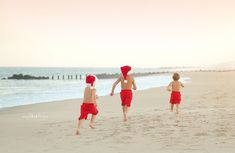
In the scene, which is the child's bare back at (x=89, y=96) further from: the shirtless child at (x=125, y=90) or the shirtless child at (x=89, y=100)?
the shirtless child at (x=125, y=90)

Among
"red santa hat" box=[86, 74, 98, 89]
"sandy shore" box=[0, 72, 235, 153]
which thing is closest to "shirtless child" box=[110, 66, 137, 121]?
"sandy shore" box=[0, 72, 235, 153]

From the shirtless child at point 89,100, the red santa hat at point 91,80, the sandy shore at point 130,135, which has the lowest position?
the sandy shore at point 130,135

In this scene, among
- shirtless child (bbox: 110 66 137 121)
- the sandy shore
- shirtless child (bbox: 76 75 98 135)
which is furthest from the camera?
shirtless child (bbox: 110 66 137 121)

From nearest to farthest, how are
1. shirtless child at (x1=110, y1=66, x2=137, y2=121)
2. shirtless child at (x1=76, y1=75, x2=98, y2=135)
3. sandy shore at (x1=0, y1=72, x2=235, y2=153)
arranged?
sandy shore at (x1=0, y1=72, x2=235, y2=153)
shirtless child at (x1=76, y1=75, x2=98, y2=135)
shirtless child at (x1=110, y1=66, x2=137, y2=121)

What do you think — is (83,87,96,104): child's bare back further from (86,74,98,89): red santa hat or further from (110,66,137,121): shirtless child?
(110,66,137,121): shirtless child

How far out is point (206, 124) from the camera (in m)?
12.0

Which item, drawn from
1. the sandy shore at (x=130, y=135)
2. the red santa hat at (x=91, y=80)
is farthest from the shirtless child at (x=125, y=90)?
the red santa hat at (x=91, y=80)

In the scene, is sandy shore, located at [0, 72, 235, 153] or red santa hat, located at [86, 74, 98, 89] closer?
sandy shore, located at [0, 72, 235, 153]

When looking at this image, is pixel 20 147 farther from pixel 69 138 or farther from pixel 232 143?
pixel 232 143

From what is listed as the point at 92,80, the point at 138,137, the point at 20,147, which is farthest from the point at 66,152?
the point at 92,80

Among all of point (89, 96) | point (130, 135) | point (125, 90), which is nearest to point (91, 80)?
point (89, 96)

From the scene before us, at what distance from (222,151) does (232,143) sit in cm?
91

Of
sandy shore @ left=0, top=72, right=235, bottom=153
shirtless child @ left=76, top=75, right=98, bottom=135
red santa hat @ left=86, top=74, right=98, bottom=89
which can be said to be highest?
red santa hat @ left=86, top=74, right=98, bottom=89

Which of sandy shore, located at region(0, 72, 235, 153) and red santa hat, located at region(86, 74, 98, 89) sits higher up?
red santa hat, located at region(86, 74, 98, 89)
